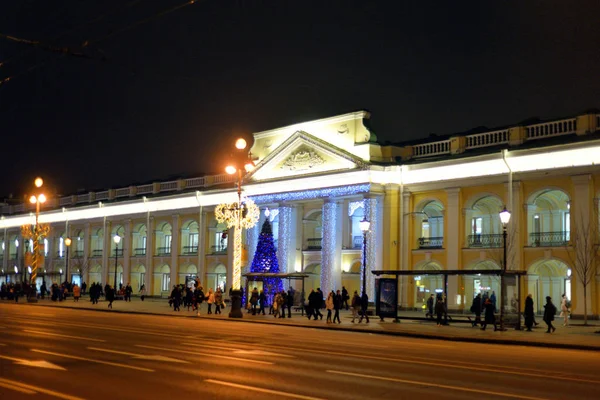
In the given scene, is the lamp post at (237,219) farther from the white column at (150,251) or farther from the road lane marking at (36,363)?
the white column at (150,251)

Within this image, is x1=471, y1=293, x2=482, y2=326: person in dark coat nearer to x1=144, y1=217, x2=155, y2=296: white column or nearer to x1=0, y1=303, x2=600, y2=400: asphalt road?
x1=0, y1=303, x2=600, y2=400: asphalt road

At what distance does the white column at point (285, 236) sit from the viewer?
190 feet

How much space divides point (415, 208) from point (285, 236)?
10.8 meters

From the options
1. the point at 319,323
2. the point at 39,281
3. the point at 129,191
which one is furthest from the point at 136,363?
the point at 39,281

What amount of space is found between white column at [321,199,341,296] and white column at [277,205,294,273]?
3.86m

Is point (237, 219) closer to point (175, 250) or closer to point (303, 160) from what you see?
point (303, 160)

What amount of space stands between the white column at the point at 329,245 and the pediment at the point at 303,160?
263cm

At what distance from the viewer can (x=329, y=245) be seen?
54.4 meters

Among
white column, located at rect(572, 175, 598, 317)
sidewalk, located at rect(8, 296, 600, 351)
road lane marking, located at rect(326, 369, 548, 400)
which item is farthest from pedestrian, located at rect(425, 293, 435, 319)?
road lane marking, located at rect(326, 369, 548, 400)

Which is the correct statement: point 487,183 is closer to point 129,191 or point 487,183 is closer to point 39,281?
point 129,191

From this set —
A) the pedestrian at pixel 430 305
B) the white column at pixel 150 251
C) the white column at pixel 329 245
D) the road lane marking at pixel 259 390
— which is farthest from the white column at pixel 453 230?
the road lane marking at pixel 259 390

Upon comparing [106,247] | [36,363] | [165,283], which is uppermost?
[106,247]

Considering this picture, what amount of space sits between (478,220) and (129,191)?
125 ft

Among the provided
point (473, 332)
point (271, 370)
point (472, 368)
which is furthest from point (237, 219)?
point (271, 370)
